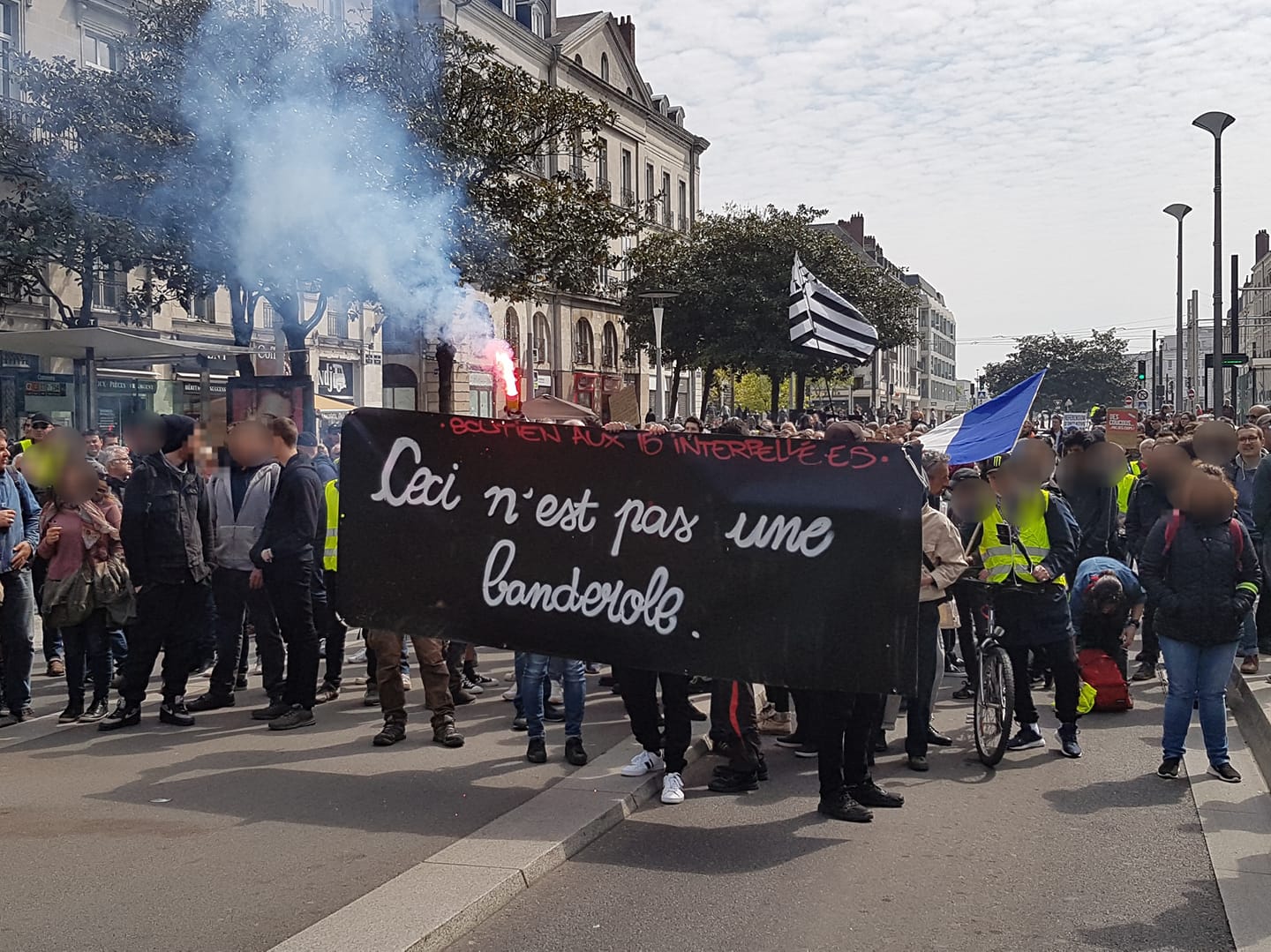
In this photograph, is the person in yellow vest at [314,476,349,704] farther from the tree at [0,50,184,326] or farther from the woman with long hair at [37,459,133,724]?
the tree at [0,50,184,326]

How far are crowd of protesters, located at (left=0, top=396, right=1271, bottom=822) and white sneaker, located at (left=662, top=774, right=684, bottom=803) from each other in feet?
0.04

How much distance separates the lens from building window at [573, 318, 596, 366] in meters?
51.5

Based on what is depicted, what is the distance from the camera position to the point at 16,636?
25.7ft

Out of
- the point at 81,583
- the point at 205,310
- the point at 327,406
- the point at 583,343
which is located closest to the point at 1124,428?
the point at 327,406

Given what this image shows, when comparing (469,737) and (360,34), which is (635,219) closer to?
(360,34)

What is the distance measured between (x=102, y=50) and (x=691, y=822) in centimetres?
2565

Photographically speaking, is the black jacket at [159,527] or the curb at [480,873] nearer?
the curb at [480,873]

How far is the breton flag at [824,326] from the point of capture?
19.4 metres

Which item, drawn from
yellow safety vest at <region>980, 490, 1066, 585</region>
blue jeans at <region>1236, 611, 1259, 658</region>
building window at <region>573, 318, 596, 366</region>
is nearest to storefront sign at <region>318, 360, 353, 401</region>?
building window at <region>573, 318, 596, 366</region>

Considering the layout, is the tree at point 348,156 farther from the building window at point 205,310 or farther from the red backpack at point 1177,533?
the red backpack at point 1177,533

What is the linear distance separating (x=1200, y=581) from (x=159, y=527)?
19.7 feet

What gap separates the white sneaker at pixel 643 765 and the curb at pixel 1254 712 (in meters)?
3.31

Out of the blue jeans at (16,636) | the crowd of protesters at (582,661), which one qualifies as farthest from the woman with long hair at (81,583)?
the blue jeans at (16,636)

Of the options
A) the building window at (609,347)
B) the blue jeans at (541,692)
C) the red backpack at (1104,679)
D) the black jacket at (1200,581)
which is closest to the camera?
the black jacket at (1200,581)
